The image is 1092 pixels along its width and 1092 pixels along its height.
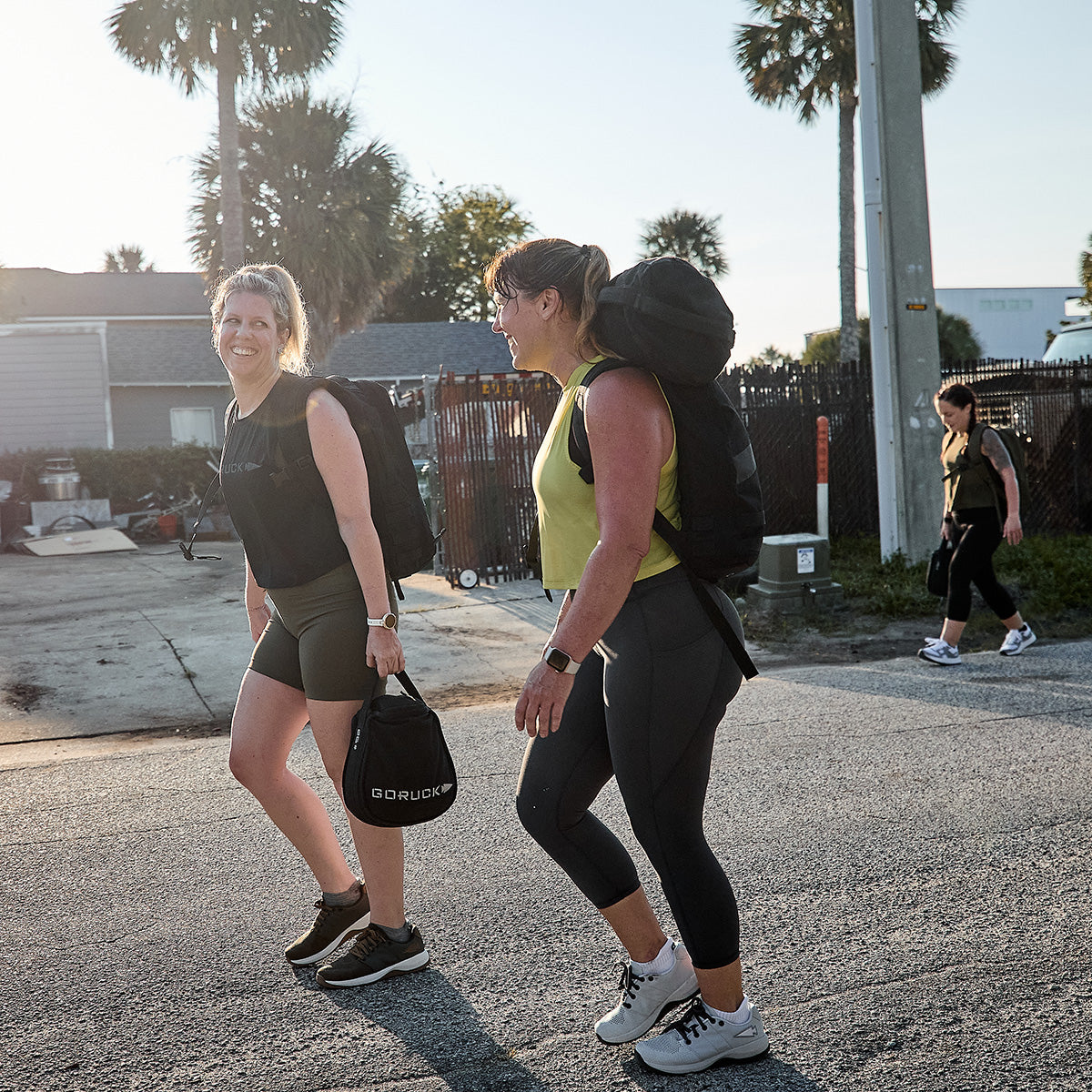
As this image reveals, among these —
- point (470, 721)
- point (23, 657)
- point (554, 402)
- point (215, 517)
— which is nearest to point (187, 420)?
point (215, 517)

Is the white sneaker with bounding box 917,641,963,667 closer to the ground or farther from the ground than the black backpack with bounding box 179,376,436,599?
closer to the ground

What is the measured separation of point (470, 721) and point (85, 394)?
2052 centimetres

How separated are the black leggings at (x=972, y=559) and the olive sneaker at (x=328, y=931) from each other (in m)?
4.98

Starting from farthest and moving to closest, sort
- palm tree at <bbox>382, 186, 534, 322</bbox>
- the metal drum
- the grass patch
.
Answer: palm tree at <bbox>382, 186, 534, 322</bbox>, the metal drum, the grass patch

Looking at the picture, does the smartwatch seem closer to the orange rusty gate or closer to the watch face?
the watch face

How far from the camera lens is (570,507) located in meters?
2.46

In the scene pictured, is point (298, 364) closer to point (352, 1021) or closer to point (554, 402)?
point (352, 1021)

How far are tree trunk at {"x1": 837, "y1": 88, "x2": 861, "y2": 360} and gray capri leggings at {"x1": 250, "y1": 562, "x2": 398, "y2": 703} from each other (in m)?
23.9

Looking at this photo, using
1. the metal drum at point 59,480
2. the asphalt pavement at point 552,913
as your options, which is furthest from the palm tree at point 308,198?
the asphalt pavement at point 552,913

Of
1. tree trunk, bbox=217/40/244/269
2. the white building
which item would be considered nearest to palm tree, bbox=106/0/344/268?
tree trunk, bbox=217/40/244/269

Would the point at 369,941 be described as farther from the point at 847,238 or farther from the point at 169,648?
the point at 847,238

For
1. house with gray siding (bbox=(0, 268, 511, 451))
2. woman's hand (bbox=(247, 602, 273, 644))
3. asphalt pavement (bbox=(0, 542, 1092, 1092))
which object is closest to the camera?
asphalt pavement (bbox=(0, 542, 1092, 1092))

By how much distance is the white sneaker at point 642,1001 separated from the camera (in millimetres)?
2672

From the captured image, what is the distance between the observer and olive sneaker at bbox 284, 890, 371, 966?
10.5ft
